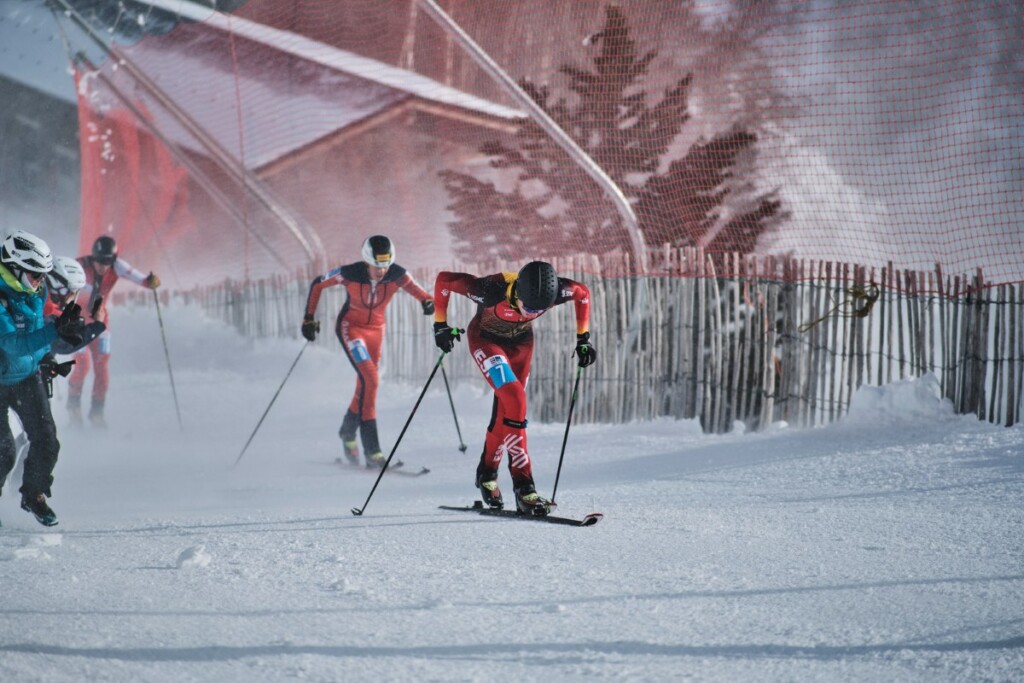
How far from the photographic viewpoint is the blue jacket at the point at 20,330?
5.15 meters

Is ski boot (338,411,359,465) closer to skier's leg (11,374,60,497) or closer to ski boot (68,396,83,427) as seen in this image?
skier's leg (11,374,60,497)

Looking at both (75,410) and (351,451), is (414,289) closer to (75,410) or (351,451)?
(351,451)

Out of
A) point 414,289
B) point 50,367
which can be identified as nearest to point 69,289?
point 50,367

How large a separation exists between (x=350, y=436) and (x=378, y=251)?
152 cm

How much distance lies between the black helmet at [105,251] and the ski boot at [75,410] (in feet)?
4.65

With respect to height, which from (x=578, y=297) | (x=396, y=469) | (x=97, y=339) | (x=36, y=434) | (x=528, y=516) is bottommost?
(x=396, y=469)

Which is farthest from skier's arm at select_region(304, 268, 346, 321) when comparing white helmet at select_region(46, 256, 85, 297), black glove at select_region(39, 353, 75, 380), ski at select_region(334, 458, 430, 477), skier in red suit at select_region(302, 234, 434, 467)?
black glove at select_region(39, 353, 75, 380)

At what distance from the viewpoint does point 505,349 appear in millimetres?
5859

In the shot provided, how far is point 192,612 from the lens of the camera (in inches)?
146

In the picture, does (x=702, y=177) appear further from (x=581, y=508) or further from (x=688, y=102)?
(x=581, y=508)

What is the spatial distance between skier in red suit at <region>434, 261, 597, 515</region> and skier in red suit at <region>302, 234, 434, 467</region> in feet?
6.87

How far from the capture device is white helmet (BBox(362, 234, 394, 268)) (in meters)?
7.90

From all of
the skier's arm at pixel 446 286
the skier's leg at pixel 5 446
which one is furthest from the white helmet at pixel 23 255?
the skier's arm at pixel 446 286

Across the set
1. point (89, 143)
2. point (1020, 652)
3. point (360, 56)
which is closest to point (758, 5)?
point (360, 56)
